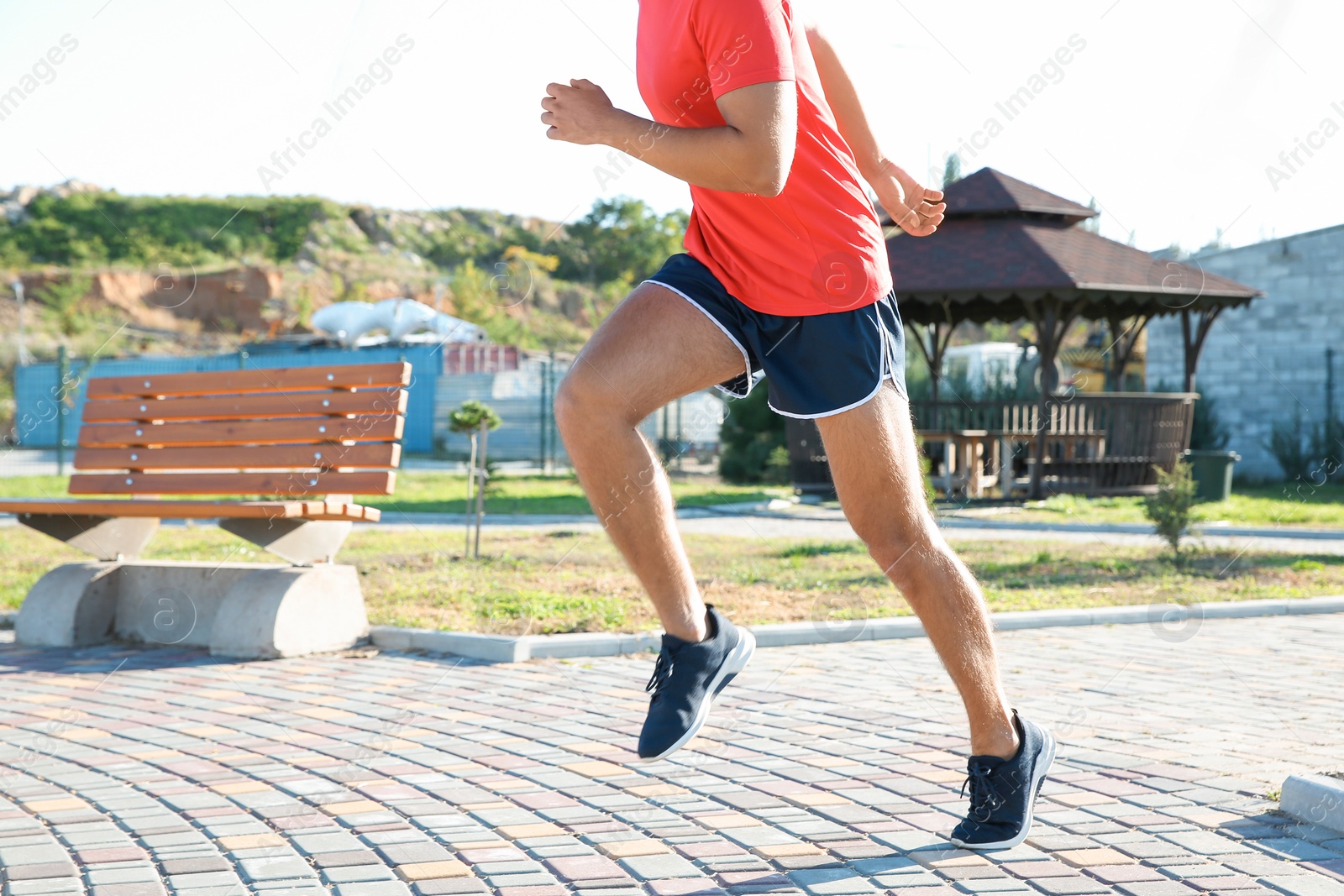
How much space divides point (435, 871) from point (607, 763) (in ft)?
3.50

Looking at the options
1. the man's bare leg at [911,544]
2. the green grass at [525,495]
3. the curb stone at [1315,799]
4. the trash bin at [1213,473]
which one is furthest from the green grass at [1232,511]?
the man's bare leg at [911,544]

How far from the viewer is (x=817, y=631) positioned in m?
6.16

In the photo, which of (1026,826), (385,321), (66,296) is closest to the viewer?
(1026,826)

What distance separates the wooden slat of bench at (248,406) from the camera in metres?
5.85

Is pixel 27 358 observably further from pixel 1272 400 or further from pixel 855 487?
pixel 855 487

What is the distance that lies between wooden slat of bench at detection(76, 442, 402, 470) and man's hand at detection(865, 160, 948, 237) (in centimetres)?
287

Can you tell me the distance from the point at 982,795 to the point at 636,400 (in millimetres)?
1130

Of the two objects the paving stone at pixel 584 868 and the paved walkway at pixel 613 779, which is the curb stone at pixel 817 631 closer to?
the paved walkway at pixel 613 779

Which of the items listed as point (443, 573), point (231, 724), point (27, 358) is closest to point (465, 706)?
point (231, 724)

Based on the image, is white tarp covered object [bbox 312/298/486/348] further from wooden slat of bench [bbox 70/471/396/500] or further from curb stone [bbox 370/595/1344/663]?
curb stone [bbox 370/595/1344/663]

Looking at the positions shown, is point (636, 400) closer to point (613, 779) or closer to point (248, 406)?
point (613, 779)

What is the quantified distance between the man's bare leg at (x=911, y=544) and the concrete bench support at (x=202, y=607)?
366cm

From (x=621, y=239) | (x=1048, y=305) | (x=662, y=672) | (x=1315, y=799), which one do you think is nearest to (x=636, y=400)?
(x=662, y=672)

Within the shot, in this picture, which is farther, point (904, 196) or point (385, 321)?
point (385, 321)
